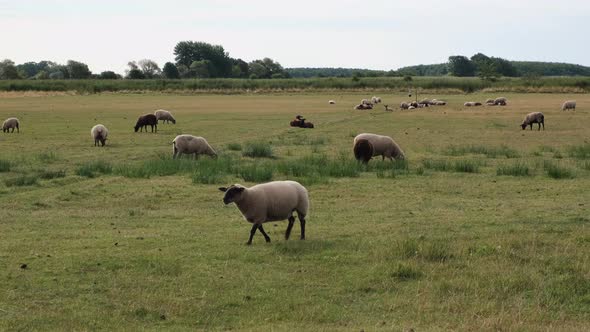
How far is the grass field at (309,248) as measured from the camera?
895 centimetres

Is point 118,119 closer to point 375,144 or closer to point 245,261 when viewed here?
point 375,144

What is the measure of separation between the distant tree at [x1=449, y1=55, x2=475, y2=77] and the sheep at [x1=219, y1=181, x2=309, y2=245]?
188 metres

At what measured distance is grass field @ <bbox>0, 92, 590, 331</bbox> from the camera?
895 cm

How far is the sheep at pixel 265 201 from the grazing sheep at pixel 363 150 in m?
11.7

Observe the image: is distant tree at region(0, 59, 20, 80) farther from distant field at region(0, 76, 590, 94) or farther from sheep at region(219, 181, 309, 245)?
sheep at region(219, 181, 309, 245)

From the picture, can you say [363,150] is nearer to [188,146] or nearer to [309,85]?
[188,146]

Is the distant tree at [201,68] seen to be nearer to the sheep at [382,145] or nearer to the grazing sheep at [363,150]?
the sheep at [382,145]

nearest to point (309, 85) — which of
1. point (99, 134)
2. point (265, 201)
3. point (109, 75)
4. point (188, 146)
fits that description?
point (109, 75)

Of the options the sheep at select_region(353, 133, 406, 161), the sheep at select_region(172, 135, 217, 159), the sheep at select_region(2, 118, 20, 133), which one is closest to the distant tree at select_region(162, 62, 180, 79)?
the sheep at select_region(2, 118, 20, 133)

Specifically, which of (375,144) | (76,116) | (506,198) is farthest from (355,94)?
(506,198)

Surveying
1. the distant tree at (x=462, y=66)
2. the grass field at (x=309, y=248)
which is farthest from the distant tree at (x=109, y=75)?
the grass field at (x=309, y=248)

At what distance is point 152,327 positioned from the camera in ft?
28.0

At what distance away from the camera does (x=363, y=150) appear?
2444 centimetres

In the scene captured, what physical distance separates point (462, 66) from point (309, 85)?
98010 millimetres
